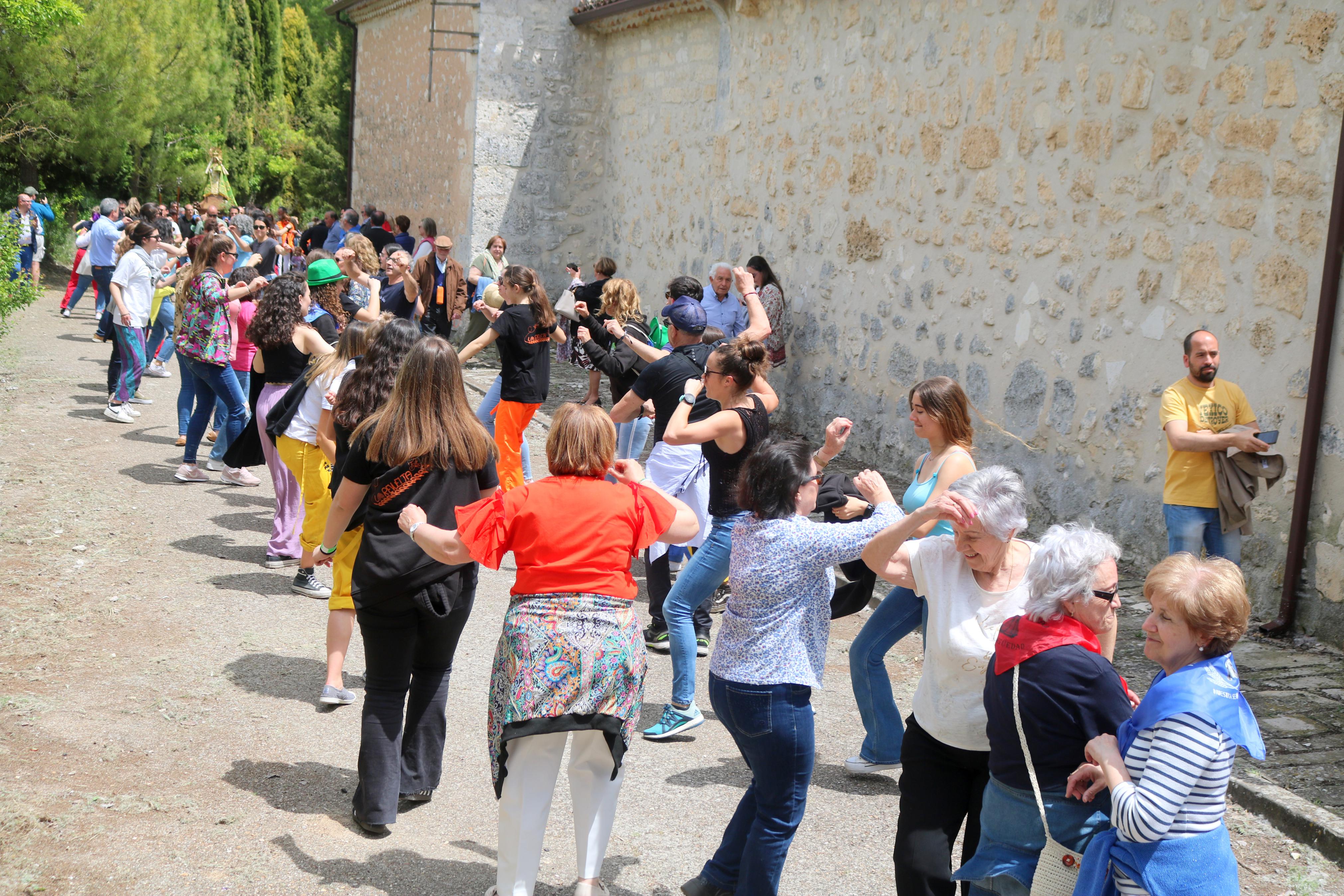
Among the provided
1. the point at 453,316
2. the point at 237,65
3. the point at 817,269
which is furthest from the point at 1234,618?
the point at 237,65

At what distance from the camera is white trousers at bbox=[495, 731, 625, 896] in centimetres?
332

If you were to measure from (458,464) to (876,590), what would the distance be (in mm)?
3691

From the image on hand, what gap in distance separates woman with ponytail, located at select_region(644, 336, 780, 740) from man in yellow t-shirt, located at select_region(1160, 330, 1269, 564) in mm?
2393

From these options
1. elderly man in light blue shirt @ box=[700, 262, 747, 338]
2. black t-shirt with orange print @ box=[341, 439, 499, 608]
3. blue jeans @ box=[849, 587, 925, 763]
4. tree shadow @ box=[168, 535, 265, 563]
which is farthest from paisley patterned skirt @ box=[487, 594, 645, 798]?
elderly man in light blue shirt @ box=[700, 262, 747, 338]

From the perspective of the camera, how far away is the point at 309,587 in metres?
6.66

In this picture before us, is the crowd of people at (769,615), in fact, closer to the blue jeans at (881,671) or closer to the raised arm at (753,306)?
the blue jeans at (881,671)

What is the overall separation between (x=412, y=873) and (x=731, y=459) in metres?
2.22

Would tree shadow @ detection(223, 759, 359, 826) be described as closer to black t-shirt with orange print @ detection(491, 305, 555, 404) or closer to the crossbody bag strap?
the crossbody bag strap

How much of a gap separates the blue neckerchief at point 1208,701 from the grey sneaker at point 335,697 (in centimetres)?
358

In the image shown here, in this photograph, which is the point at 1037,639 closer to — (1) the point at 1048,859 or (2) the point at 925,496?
(1) the point at 1048,859

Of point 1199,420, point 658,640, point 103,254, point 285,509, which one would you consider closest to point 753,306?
point 658,640

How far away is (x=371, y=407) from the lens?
464 cm

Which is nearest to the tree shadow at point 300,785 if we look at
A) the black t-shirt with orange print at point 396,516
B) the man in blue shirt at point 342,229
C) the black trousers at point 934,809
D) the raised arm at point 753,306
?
the black t-shirt with orange print at point 396,516

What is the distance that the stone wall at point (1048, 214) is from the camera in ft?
21.5
